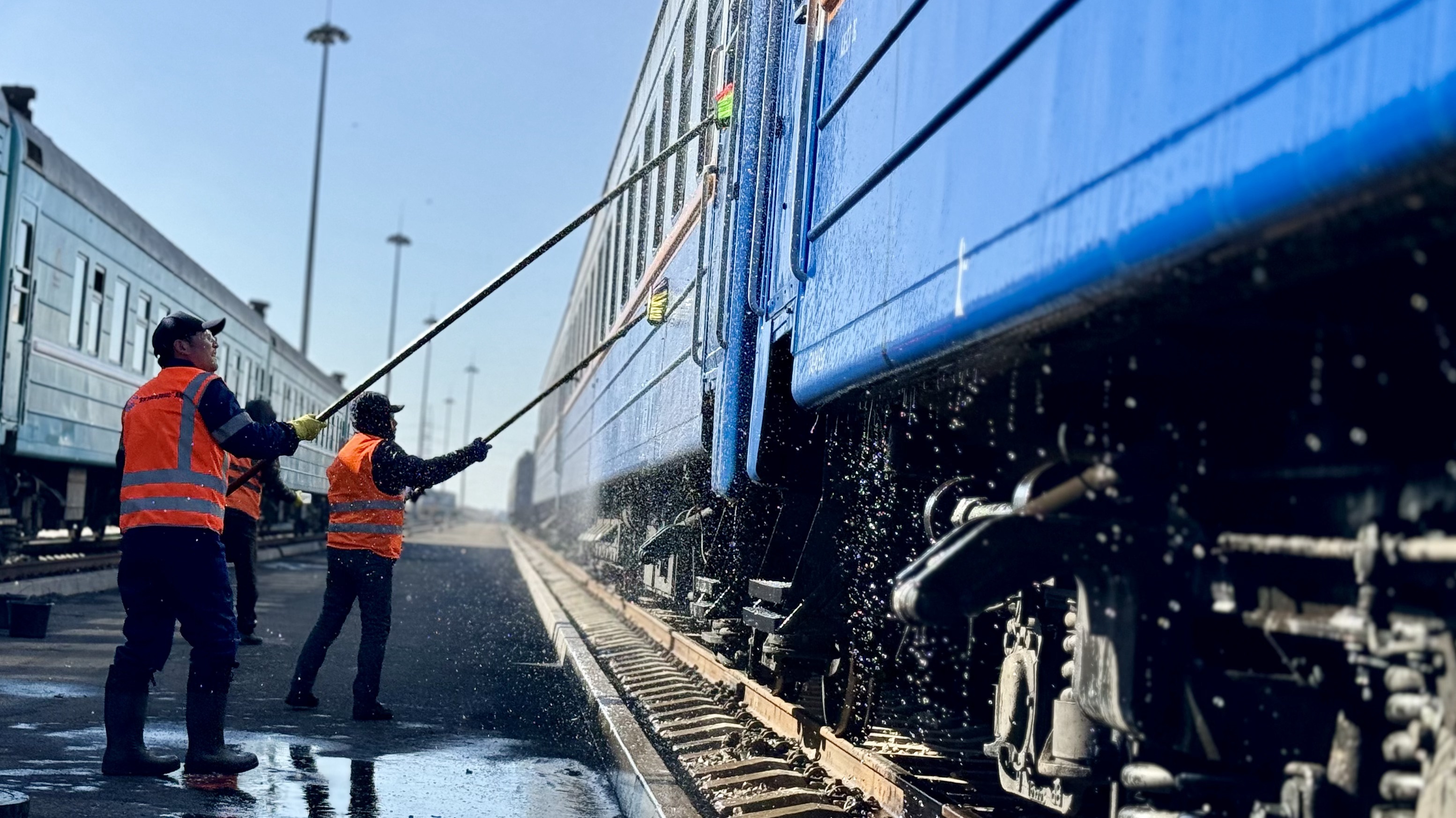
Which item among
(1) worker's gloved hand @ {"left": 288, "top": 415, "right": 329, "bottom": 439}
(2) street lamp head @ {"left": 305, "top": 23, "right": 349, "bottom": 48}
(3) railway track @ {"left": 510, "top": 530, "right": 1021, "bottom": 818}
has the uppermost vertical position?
(2) street lamp head @ {"left": 305, "top": 23, "right": 349, "bottom": 48}

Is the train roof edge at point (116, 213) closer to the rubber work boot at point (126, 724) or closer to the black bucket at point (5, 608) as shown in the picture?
the black bucket at point (5, 608)

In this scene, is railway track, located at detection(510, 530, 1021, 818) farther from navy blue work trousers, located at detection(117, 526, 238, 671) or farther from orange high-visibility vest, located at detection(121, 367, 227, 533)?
orange high-visibility vest, located at detection(121, 367, 227, 533)

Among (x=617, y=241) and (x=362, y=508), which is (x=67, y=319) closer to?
(x=617, y=241)

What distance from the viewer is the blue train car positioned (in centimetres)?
177

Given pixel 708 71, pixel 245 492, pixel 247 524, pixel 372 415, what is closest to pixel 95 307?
pixel 245 492

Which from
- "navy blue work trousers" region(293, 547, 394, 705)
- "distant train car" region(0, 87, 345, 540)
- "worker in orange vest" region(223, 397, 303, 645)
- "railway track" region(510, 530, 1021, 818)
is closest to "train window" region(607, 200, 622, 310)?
"worker in orange vest" region(223, 397, 303, 645)

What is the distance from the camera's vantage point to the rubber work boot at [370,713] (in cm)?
705

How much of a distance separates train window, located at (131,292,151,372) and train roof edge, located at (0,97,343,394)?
21.1 inches

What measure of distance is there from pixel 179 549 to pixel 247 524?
196 inches

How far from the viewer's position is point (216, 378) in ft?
18.1

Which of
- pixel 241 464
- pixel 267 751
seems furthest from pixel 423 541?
pixel 267 751

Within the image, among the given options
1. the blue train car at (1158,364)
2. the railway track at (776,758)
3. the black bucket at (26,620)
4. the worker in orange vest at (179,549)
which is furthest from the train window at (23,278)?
the blue train car at (1158,364)

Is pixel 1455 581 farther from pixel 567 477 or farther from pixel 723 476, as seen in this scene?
pixel 567 477

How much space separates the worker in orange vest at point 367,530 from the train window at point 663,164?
2.73 meters
